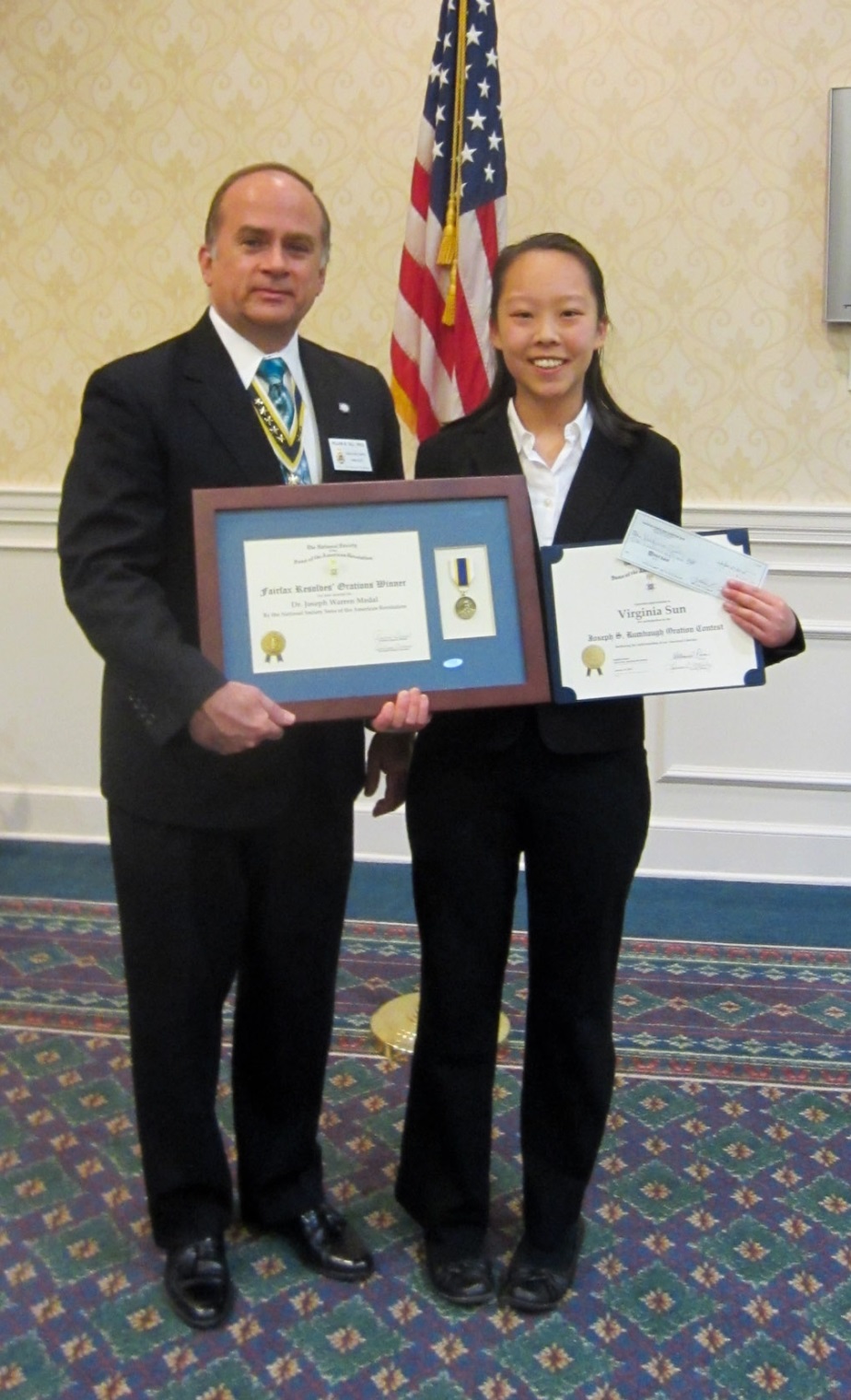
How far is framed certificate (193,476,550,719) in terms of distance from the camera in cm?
155

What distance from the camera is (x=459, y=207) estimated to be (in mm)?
2834

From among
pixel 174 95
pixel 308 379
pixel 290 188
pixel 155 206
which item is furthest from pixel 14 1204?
pixel 174 95

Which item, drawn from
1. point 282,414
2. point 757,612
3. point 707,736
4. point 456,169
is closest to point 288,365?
point 282,414

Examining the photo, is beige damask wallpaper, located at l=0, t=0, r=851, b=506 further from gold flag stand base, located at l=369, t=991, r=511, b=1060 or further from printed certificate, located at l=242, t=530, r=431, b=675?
printed certificate, located at l=242, t=530, r=431, b=675

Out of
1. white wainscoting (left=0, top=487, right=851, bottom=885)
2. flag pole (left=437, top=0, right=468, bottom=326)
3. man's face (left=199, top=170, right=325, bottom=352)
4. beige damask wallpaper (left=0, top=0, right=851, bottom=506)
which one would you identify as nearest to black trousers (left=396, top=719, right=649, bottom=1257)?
man's face (left=199, top=170, right=325, bottom=352)

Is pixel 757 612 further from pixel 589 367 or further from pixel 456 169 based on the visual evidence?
pixel 456 169

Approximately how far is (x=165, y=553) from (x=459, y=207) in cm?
159

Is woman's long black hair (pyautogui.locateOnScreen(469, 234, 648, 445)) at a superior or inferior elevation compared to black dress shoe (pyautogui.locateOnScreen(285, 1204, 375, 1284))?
superior

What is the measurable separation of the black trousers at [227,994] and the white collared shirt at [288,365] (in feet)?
1.63

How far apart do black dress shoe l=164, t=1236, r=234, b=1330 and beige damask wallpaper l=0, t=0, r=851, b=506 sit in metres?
2.41

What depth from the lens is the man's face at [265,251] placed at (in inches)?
62.2

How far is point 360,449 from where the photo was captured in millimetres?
1715

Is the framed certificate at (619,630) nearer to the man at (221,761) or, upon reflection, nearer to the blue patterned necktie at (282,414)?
the man at (221,761)

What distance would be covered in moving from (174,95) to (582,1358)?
3253 millimetres
